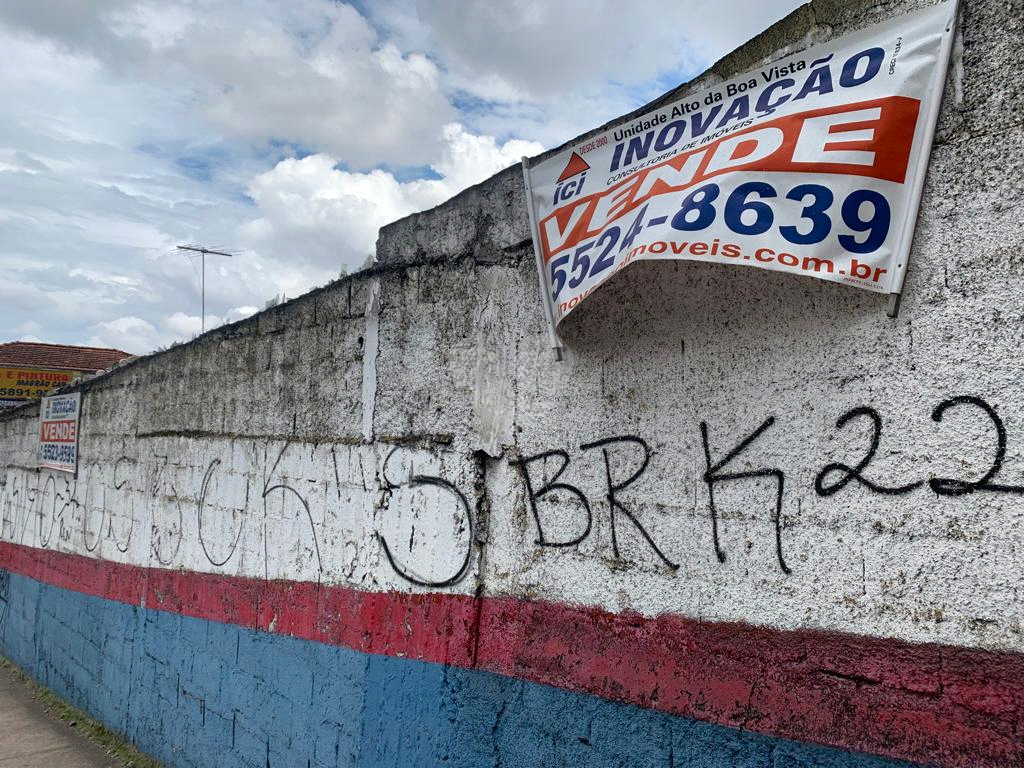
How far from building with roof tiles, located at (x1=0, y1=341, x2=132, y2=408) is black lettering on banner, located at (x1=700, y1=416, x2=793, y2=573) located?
20791mm

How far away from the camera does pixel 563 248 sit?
3506 mm

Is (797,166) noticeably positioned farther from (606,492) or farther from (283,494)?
(283,494)

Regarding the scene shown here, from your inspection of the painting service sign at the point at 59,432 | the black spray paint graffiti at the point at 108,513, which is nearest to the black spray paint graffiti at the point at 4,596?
the painting service sign at the point at 59,432

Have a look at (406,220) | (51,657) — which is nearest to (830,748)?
(406,220)

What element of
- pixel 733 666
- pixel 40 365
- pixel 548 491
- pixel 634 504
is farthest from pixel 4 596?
pixel 40 365

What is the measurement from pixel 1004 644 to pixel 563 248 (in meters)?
2.05

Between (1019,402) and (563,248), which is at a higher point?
(563,248)

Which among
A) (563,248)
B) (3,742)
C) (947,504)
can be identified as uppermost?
(563,248)

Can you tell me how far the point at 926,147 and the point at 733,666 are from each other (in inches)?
67.3

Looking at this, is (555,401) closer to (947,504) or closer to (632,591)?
(632,591)

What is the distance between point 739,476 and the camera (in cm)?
289

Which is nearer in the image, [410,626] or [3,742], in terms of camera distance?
[410,626]

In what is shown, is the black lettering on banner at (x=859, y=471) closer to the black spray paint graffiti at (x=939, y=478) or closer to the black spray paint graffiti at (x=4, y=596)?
the black spray paint graffiti at (x=939, y=478)

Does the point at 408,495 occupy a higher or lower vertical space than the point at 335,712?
higher
